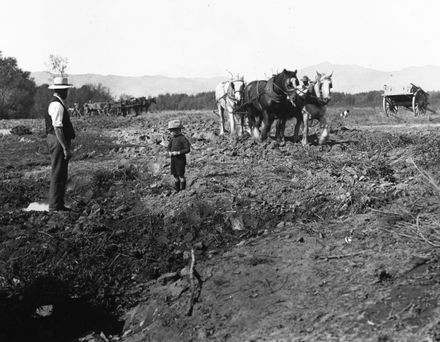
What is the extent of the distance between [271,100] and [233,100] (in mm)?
2579

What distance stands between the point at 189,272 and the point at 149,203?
2.77m

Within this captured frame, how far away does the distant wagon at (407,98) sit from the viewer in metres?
20.7

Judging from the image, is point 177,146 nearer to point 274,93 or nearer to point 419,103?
point 274,93

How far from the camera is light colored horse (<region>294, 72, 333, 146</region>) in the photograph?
36.3 feet

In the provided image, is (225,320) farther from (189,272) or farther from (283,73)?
(283,73)

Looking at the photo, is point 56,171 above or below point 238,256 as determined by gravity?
above

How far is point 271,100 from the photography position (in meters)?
11.2

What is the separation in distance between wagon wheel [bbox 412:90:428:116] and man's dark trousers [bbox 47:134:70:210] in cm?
1643

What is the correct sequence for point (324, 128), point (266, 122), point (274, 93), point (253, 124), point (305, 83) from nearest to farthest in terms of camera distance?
point (274, 93), point (305, 83), point (324, 128), point (266, 122), point (253, 124)

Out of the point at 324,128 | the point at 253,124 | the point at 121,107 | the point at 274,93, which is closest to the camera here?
the point at 274,93

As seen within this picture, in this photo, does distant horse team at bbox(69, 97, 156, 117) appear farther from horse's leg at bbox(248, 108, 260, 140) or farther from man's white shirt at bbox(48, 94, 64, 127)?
man's white shirt at bbox(48, 94, 64, 127)

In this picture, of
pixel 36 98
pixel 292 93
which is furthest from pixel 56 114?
pixel 36 98

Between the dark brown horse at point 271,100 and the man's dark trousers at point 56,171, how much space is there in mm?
5096

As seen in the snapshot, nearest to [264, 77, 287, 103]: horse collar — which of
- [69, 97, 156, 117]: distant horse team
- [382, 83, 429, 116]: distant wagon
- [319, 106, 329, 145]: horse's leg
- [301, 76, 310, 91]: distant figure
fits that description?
[301, 76, 310, 91]: distant figure
